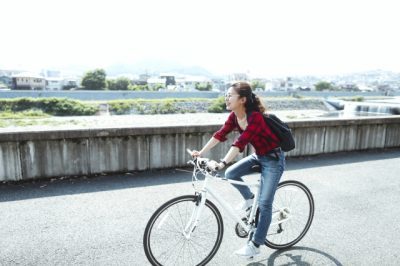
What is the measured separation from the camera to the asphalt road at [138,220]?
383 centimetres

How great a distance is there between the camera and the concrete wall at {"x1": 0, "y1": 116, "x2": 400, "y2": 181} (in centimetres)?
630

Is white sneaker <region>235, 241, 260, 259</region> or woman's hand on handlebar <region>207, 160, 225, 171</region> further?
white sneaker <region>235, 241, 260, 259</region>

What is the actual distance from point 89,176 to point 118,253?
3.27 meters

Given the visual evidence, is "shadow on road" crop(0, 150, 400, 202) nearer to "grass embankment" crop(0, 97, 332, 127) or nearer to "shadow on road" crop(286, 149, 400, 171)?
"shadow on road" crop(286, 149, 400, 171)

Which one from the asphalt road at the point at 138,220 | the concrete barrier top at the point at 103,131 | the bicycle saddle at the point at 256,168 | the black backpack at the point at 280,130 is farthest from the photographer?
the concrete barrier top at the point at 103,131

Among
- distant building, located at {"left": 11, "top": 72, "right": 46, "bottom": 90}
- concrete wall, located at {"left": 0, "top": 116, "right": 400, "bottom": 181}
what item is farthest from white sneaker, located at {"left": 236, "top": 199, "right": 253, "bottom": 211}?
distant building, located at {"left": 11, "top": 72, "right": 46, "bottom": 90}

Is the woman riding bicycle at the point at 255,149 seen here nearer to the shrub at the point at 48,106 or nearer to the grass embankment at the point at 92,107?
the grass embankment at the point at 92,107

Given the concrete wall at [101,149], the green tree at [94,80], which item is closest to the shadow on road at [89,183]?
the concrete wall at [101,149]

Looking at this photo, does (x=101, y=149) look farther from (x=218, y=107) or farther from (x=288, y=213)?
(x=218, y=107)

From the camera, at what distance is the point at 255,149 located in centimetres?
346

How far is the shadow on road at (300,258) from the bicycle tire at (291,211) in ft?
0.36

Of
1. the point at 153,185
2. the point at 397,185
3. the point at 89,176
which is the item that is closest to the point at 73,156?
the point at 89,176

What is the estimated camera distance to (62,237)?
13.8 feet

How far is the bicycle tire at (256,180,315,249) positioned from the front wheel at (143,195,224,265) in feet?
2.80
